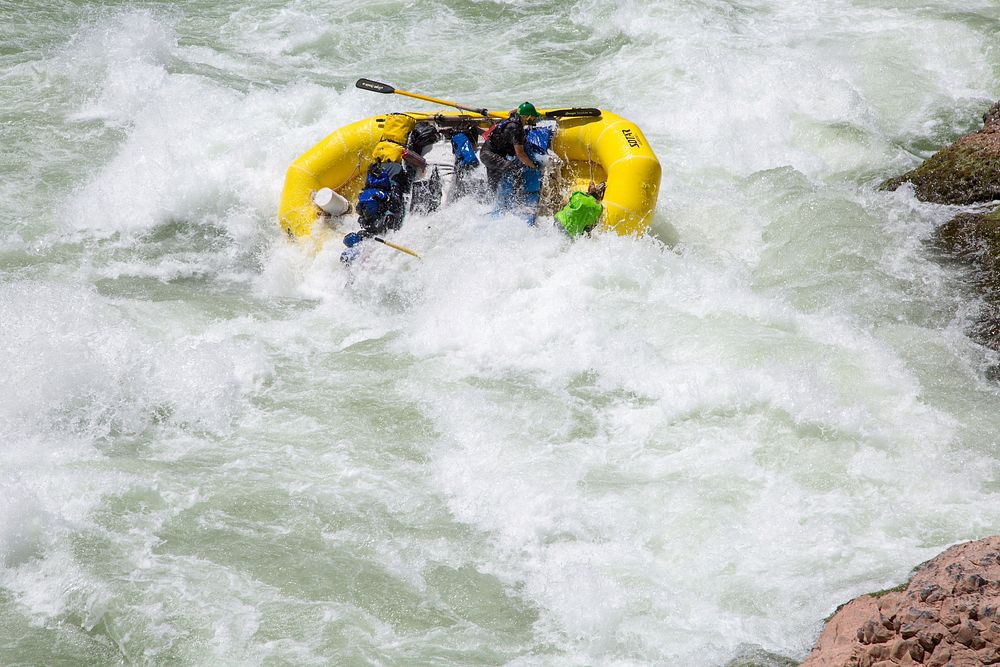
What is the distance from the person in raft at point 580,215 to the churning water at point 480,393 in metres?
0.22

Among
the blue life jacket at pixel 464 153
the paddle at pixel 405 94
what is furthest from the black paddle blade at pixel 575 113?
the blue life jacket at pixel 464 153

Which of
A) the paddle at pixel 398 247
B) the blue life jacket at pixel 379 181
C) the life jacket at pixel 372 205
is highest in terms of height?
the blue life jacket at pixel 379 181

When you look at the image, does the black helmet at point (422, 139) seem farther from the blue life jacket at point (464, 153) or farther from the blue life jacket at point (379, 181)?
the blue life jacket at point (379, 181)

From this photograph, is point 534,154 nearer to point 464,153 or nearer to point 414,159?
point 464,153

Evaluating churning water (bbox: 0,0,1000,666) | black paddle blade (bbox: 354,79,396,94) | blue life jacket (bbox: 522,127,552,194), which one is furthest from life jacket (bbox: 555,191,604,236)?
black paddle blade (bbox: 354,79,396,94)

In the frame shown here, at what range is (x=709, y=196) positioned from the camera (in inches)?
328

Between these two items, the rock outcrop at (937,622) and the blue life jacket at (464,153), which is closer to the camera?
the rock outcrop at (937,622)

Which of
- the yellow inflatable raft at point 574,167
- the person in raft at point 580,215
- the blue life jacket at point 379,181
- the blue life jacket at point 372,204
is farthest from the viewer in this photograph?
the blue life jacket at point 379,181

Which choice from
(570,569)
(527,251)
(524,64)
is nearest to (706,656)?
(570,569)

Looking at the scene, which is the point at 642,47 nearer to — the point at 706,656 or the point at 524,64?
the point at 524,64

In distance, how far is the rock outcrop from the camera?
2906 mm

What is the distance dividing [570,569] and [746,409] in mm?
1549

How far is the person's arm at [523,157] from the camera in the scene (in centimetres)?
748

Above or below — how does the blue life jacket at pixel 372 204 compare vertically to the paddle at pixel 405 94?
below
